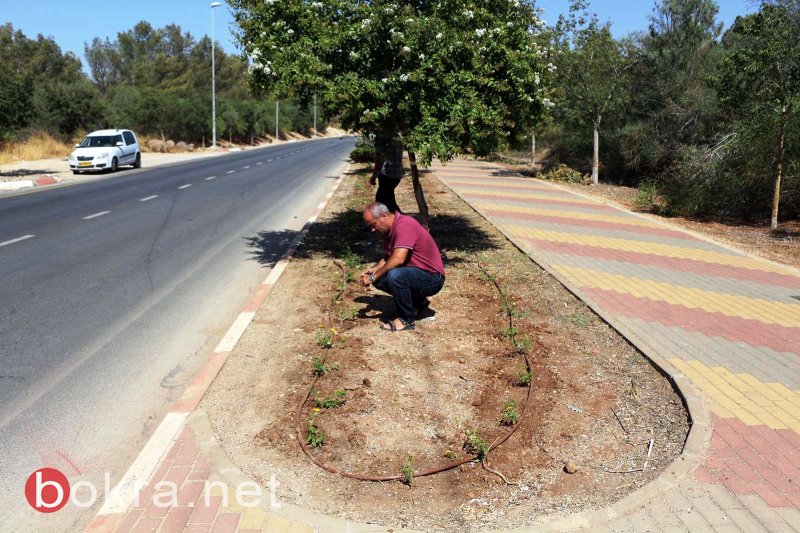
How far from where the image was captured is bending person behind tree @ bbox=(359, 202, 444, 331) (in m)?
5.89

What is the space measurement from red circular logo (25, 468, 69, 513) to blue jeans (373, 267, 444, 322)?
3.21m

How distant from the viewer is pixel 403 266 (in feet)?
19.8

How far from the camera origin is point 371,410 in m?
4.55

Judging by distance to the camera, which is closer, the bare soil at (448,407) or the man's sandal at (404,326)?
the bare soil at (448,407)

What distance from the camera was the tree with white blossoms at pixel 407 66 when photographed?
23.6ft

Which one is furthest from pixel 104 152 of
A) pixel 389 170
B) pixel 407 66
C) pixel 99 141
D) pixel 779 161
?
pixel 779 161

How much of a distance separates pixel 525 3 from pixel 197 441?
301 inches

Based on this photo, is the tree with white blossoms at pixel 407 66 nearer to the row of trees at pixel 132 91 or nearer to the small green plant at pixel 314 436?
the row of trees at pixel 132 91

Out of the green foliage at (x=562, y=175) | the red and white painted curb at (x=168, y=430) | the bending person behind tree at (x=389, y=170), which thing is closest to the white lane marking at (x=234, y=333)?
the red and white painted curb at (x=168, y=430)

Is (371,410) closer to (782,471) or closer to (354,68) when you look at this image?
(782,471)

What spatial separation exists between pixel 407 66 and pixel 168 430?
4.98 metres

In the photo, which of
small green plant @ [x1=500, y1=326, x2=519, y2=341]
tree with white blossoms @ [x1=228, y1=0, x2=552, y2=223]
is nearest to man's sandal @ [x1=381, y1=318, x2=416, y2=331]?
small green plant @ [x1=500, y1=326, x2=519, y2=341]

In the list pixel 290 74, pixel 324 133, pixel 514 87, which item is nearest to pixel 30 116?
pixel 290 74

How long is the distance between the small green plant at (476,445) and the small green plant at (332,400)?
3.40ft
